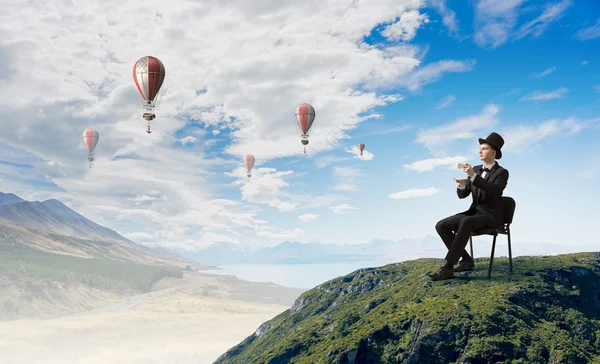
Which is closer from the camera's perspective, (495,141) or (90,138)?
(495,141)

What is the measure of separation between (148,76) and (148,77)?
0.14 meters

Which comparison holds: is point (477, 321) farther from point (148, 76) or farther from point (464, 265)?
point (464, 265)

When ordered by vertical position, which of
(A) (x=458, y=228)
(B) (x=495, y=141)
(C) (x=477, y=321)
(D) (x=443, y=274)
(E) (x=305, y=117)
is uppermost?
(E) (x=305, y=117)

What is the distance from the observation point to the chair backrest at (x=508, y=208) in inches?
455

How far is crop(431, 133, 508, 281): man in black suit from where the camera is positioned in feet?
36.0

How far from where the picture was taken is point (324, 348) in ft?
338

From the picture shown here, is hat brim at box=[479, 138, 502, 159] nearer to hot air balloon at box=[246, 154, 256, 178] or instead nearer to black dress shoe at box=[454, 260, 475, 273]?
black dress shoe at box=[454, 260, 475, 273]

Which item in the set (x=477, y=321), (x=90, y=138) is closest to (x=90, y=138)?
(x=90, y=138)

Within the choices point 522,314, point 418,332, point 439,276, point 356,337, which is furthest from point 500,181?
point 356,337

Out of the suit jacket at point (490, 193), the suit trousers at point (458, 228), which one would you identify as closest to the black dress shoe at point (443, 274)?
the suit trousers at point (458, 228)

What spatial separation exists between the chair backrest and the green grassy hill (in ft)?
5.79

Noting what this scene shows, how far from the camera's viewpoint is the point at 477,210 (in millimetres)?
11523

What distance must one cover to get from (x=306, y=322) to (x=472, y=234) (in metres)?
144

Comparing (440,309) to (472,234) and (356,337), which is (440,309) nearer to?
(356,337)
